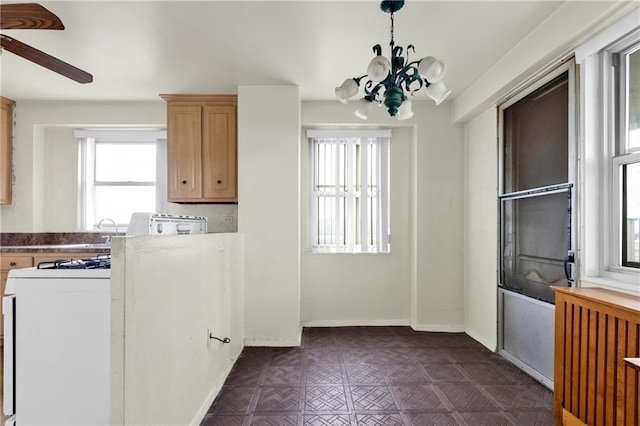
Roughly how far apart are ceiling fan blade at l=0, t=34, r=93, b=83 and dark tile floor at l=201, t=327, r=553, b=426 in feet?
8.11

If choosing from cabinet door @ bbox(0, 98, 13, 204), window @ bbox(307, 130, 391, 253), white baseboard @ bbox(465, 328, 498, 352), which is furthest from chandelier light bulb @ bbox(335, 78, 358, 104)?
cabinet door @ bbox(0, 98, 13, 204)

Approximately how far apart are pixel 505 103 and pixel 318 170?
208 centimetres

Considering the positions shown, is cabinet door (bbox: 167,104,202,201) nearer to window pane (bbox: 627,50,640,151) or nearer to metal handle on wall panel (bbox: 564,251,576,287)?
metal handle on wall panel (bbox: 564,251,576,287)

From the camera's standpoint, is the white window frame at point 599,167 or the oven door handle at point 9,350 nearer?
the oven door handle at point 9,350

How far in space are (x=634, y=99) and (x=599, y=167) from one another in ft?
1.38

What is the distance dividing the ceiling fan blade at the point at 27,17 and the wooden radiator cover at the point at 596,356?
3.23 metres

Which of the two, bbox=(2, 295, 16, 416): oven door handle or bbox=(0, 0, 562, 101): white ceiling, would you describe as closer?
bbox=(2, 295, 16, 416): oven door handle

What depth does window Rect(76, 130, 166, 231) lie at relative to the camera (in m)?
4.07

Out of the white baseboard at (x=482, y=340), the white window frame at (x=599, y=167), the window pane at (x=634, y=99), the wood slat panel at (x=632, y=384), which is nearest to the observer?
the wood slat panel at (x=632, y=384)

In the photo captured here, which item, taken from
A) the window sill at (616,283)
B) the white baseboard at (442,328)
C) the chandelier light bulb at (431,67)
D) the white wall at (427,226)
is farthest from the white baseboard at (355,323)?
the chandelier light bulb at (431,67)

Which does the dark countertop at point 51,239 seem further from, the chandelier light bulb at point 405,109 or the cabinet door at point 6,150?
the chandelier light bulb at point 405,109

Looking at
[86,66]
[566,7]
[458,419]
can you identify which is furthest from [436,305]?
[86,66]

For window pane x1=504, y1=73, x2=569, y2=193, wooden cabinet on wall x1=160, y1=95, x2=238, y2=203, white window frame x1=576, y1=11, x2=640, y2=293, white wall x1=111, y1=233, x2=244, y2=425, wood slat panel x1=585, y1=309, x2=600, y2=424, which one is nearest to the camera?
white wall x1=111, y1=233, x2=244, y2=425

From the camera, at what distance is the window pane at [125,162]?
13.5 ft
